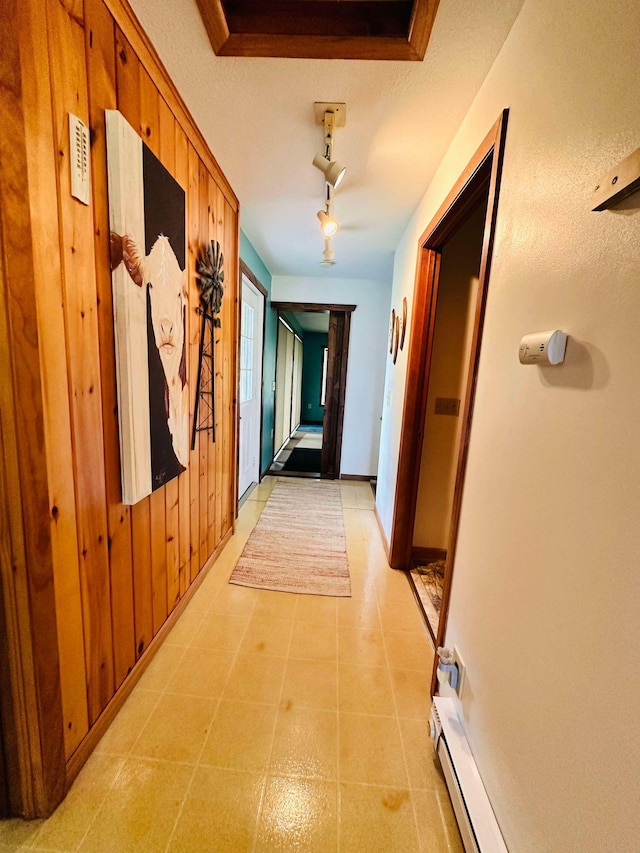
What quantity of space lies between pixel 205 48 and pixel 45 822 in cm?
246

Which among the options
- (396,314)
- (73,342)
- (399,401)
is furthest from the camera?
(396,314)

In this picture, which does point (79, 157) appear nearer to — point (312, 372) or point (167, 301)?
point (167, 301)

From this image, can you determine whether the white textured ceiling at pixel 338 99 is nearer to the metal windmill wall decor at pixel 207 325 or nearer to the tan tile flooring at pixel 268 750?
the metal windmill wall decor at pixel 207 325

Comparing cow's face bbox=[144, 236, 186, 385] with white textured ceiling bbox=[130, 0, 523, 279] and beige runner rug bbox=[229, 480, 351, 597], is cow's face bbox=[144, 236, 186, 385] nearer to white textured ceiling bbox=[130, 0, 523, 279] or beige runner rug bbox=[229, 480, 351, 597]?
white textured ceiling bbox=[130, 0, 523, 279]

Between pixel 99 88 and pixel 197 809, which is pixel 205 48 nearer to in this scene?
pixel 99 88

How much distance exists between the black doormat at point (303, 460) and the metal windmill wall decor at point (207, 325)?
8.78 feet

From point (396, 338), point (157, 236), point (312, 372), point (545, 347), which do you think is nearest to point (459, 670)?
point (545, 347)

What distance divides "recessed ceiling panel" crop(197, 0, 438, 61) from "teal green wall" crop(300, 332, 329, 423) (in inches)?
277

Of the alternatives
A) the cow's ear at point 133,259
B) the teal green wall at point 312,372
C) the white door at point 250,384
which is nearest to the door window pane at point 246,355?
the white door at point 250,384

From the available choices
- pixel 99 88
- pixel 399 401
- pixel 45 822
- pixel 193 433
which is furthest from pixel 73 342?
pixel 399 401

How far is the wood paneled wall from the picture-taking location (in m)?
0.78

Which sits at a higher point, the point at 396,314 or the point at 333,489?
the point at 396,314

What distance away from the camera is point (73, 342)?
930mm

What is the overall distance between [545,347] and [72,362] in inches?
47.1
